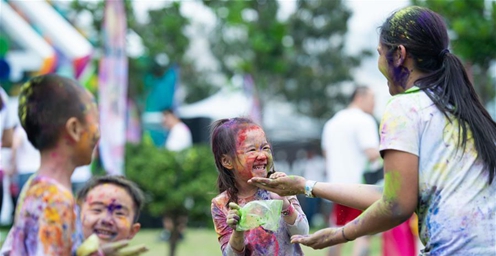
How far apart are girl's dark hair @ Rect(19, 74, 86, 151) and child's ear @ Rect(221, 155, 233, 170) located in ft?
2.12

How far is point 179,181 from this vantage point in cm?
933

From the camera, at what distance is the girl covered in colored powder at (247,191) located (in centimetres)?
335

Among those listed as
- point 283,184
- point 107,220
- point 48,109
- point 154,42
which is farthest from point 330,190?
point 154,42

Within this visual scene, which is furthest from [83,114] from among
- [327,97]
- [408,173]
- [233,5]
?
[327,97]

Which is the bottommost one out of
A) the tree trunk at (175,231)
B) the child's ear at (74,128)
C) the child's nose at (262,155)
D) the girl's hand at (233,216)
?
the tree trunk at (175,231)

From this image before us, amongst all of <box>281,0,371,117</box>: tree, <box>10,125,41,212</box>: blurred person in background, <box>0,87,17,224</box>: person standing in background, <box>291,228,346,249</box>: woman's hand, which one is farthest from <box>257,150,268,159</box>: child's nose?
<box>281,0,371,117</box>: tree

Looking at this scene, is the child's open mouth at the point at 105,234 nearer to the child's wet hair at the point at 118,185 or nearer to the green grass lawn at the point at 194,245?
the child's wet hair at the point at 118,185

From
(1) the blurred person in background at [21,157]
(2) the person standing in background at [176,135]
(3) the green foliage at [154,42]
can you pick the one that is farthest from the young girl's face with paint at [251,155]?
(3) the green foliage at [154,42]

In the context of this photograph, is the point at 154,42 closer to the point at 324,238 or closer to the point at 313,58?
the point at 313,58

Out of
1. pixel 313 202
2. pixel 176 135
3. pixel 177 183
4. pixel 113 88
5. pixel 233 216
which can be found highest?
pixel 113 88

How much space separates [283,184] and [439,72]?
0.75 m

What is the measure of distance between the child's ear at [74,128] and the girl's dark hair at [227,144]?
0.63m

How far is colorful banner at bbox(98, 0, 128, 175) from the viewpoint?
10.3m

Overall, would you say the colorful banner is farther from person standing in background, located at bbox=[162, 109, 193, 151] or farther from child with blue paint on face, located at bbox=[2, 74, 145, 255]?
child with blue paint on face, located at bbox=[2, 74, 145, 255]
